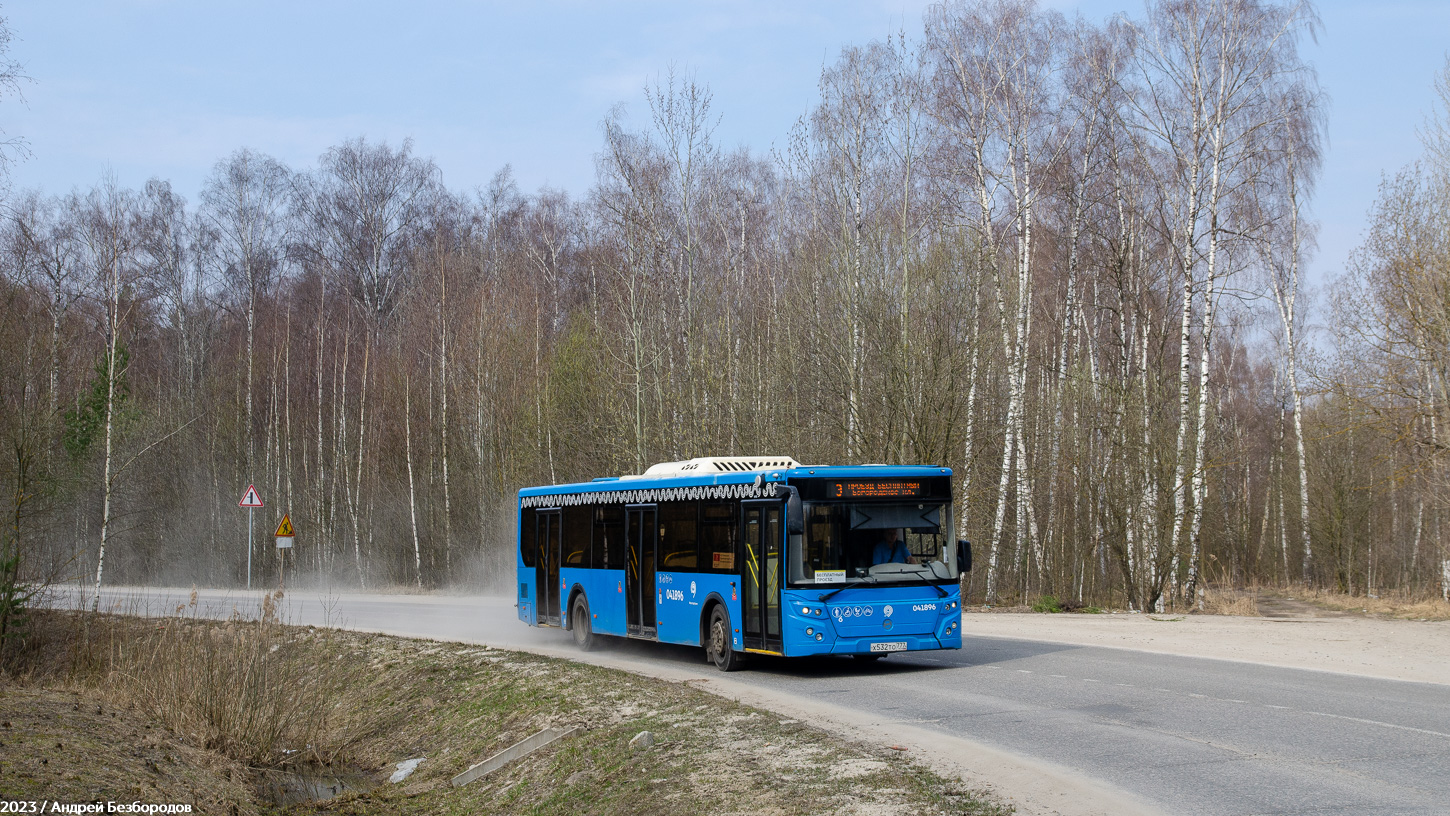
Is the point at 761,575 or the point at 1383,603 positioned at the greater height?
the point at 761,575

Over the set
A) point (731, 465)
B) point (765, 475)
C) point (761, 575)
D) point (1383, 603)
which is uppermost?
point (731, 465)

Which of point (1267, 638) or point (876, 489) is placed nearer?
point (876, 489)

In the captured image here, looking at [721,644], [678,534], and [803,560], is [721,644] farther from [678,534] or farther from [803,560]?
[803,560]

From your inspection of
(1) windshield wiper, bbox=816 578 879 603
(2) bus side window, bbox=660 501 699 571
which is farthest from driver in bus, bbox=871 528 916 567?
(2) bus side window, bbox=660 501 699 571

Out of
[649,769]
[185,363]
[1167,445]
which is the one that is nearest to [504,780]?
[649,769]

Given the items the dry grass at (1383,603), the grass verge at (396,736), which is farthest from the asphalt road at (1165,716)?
the dry grass at (1383,603)

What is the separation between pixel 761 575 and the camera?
16031 mm

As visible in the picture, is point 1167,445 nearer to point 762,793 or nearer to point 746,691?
point 746,691

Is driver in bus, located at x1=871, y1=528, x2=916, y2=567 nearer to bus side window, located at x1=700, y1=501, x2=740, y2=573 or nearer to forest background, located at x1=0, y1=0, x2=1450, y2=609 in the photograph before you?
bus side window, located at x1=700, y1=501, x2=740, y2=573

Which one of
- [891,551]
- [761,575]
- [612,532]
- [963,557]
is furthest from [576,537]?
[963,557]

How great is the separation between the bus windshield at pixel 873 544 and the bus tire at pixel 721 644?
1.86 meters

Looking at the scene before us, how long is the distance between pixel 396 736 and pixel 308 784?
2.28 m

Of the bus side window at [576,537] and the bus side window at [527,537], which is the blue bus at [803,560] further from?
the bus side window at [527,537]

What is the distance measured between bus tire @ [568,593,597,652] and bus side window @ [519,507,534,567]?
2089mm
